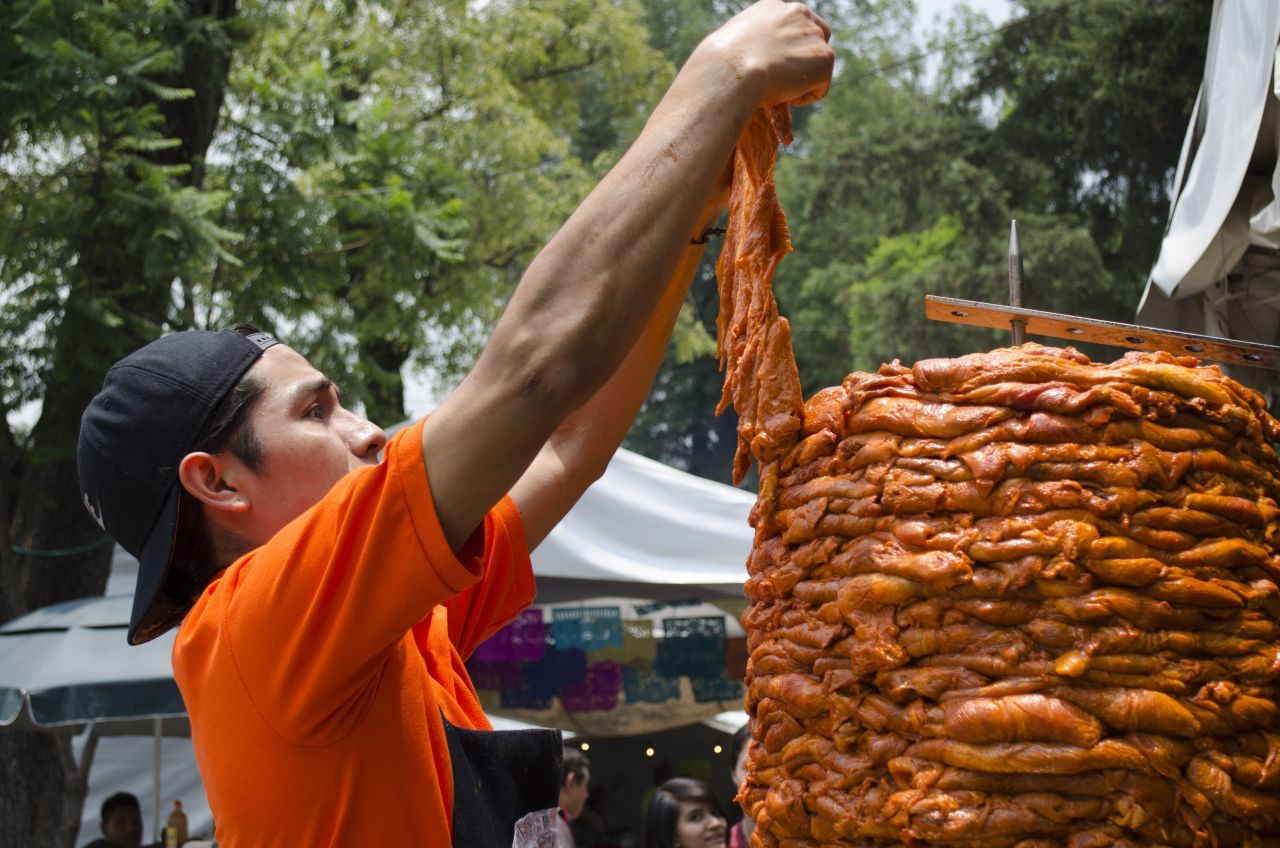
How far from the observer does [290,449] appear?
5.78 feet

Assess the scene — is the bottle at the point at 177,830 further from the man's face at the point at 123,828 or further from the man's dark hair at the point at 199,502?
the man's dark hair at the point at 199,502

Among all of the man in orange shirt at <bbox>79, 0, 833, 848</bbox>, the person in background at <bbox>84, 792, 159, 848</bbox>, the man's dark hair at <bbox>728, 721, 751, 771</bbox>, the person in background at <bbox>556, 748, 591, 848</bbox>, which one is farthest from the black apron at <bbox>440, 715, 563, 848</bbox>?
the person in background at <bbox>84, 792, 159, 848</bbox>

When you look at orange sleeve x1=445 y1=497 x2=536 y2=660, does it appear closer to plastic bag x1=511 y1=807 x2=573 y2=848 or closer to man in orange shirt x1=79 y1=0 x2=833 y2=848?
man in orange shirt x1=79 y1=0 x2=833 y2=848

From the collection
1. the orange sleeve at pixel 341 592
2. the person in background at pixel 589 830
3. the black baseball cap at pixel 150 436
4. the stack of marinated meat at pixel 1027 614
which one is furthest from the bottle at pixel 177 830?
the stack of marinated meat at pixel 1027 614

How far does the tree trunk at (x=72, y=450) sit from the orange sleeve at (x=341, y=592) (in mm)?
6505

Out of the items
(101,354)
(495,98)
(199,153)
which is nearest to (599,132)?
(495,98)

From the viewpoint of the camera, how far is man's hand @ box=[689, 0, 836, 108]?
1.31m

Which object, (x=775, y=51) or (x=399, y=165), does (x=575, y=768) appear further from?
(x=775, y=51)

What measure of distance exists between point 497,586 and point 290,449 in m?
0.39

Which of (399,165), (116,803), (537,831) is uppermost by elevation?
(399,165)

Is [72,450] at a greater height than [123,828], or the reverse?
[72,450]

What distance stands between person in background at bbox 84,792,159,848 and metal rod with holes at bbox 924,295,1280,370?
7570 mm

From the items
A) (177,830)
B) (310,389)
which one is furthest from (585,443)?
(177,830)

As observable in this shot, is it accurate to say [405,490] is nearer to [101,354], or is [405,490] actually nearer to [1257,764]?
[1257,764]
